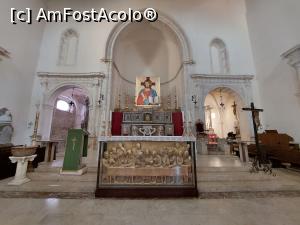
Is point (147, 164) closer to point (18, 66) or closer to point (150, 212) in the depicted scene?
point (150, 212)

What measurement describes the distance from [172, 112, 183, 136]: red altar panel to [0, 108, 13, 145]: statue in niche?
6729 mm

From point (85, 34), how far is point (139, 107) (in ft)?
17.4

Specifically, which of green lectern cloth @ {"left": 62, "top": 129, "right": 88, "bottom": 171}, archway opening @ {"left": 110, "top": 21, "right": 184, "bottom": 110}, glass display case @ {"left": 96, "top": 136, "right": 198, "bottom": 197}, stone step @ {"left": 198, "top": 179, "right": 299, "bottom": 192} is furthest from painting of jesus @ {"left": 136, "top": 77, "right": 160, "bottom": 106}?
stone step @ {"left": 198, "top": 179, "right": 299, "bottom": 192}

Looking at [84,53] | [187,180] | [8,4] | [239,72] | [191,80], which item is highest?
[8,4]

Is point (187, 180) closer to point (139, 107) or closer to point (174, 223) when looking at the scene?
point (174, 223)

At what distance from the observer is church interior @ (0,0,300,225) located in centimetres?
261

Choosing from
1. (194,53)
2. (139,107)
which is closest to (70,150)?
(139,107)

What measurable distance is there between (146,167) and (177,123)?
14.9 ft

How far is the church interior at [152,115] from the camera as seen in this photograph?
261 centimetres

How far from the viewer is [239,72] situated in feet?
27.2

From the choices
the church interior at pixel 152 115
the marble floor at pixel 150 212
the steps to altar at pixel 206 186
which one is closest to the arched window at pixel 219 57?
the church interior at pixel 152 115

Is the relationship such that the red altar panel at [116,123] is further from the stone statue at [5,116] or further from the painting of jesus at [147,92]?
the stone statue at [5,116]

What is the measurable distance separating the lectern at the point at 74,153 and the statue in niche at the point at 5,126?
3.39m

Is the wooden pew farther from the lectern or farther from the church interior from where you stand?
the lectern
